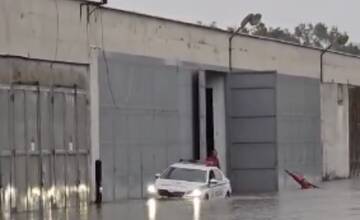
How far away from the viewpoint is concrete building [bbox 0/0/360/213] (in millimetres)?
29912

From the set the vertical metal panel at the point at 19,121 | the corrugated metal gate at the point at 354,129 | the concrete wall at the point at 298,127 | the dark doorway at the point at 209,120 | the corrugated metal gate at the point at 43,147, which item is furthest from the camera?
the corrugated metal gate at the point at 354,129

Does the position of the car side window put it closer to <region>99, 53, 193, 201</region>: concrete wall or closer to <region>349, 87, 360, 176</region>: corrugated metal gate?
<region>99, 53, 193, 201</region>: concrete wall

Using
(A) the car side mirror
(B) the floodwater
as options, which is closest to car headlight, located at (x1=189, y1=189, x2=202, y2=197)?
(A) the car side mirror

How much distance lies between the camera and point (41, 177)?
99.7 ft

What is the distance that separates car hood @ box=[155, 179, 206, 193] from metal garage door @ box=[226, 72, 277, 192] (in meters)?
11.3

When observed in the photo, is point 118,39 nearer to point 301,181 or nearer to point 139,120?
point 139,120

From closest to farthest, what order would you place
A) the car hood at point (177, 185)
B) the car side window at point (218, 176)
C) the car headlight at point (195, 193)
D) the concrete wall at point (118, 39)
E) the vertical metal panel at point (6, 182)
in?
the vertical metal panel at point (6, 182)
the concrete wall at point (118, 39)
the car headlight at point (195, 193)
the car hood at point (177, 185)
the car side window at point (218, 176)

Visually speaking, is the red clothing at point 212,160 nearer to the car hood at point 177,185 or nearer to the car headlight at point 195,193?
the car hood at point 177,185

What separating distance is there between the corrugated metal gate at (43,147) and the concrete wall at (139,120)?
4.97 feet

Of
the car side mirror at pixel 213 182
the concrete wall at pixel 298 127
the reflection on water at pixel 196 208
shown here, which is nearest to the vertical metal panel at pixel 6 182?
the reflection on water at pixel 196 208

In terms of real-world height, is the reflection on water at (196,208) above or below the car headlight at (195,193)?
below

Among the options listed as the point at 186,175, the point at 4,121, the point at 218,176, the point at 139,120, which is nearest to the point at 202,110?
the point at 139,120

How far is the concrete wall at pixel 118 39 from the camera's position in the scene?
98.1 feet

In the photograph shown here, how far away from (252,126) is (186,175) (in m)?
11.3
